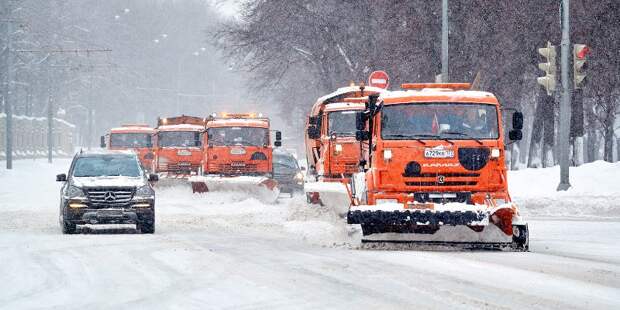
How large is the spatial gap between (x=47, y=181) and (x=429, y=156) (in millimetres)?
38873

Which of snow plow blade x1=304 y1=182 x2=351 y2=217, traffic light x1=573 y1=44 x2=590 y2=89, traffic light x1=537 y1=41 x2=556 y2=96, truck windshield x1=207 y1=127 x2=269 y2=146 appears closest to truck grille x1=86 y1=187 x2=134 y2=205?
snow plow blade x1=304 y1=182 x2=351 y2=217

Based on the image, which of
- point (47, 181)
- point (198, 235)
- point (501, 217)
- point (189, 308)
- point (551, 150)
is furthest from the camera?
point (47, 181)

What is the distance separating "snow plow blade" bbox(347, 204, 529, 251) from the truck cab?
57.8 ft

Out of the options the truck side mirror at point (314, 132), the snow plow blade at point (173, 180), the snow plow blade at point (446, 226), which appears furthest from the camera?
the snow plow blade at point (173, 180)

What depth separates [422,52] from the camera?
149ft

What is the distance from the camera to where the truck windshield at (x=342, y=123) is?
93.4 feet

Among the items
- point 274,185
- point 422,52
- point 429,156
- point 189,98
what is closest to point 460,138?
point 429,156

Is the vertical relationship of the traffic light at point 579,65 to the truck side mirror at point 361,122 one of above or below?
above

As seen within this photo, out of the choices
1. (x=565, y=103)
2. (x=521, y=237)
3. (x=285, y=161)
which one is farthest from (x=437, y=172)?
(x=285, y=161)

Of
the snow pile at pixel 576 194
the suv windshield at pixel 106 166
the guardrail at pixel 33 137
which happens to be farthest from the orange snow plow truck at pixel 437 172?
the guardrail at pixel 33 137

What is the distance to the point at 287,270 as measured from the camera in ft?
48.9

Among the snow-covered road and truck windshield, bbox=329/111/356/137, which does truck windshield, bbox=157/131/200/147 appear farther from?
the snow-covered road

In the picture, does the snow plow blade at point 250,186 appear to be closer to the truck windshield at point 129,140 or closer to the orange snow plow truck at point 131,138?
the orange snow plow truck at point 131,138

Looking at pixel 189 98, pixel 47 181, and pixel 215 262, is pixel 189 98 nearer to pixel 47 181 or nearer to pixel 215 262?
pixel 47 181
